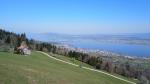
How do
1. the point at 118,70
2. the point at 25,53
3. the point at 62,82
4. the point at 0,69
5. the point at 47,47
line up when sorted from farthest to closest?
the point at 47,47
the point at 118,70
the point at 25,53
the point at 62,82
the point at 0,69

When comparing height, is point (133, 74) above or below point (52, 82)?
below

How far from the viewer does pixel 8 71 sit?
2184cm

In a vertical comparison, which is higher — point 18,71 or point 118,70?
point 18,71

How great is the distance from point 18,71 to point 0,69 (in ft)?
5.75

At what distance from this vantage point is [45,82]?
72.0ft

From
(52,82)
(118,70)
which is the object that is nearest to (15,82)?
(52,82)

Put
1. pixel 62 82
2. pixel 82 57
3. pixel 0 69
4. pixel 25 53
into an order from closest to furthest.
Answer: pixel 0 69 → pixel 62 82 → pixel 25 53 → pixel 82 57

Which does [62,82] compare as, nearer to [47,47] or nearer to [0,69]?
[0,69]

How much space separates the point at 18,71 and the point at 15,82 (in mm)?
3413

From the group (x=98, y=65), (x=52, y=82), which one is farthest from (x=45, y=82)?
(x=98, y=65)

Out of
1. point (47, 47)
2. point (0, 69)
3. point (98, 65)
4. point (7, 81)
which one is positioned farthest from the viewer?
point (47, 47)

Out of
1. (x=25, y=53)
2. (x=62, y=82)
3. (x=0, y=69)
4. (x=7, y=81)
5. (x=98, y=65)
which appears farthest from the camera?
(x=98, y=65)

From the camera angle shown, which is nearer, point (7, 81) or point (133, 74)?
point (7, 81)

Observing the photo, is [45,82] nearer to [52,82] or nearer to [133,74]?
[52,82]
